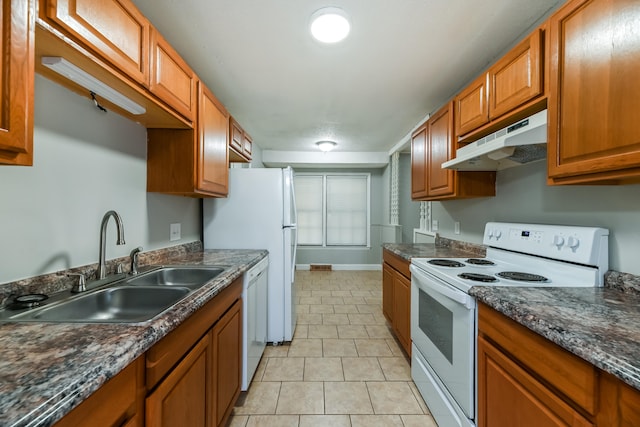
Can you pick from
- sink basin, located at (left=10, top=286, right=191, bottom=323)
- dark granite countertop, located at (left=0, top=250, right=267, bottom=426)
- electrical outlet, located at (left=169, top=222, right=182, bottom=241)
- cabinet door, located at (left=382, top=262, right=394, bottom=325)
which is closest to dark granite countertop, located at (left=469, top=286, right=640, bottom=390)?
dark granite countertop, located at (left=0, top=250, right=267, bottom=426)

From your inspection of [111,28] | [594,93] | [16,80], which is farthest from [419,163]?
[16,80]

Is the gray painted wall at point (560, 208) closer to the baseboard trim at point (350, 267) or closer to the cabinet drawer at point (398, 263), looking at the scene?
the cabinet drawer at point (398, 263)

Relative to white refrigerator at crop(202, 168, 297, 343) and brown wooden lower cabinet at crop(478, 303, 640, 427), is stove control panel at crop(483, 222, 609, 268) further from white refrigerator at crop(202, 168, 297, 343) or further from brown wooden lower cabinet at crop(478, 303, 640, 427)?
white refrigerator at crop(202, 168, 297, 343)

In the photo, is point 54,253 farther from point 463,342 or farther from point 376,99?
point 376,99

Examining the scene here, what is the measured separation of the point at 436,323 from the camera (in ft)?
5.17

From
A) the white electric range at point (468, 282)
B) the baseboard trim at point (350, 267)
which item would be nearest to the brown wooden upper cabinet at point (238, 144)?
the white electric range at point (468, 282)

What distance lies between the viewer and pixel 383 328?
2822mm

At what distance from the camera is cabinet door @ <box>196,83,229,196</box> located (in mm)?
1737

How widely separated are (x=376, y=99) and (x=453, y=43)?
95cm

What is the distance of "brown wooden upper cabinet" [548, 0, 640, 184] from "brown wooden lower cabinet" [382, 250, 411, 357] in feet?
4.12

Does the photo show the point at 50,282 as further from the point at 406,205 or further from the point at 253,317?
the point at 406,205

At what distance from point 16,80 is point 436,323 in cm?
202

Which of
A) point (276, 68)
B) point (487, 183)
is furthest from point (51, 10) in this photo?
point (487, 183)

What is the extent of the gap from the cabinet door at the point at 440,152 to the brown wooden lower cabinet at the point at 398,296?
69 cm
